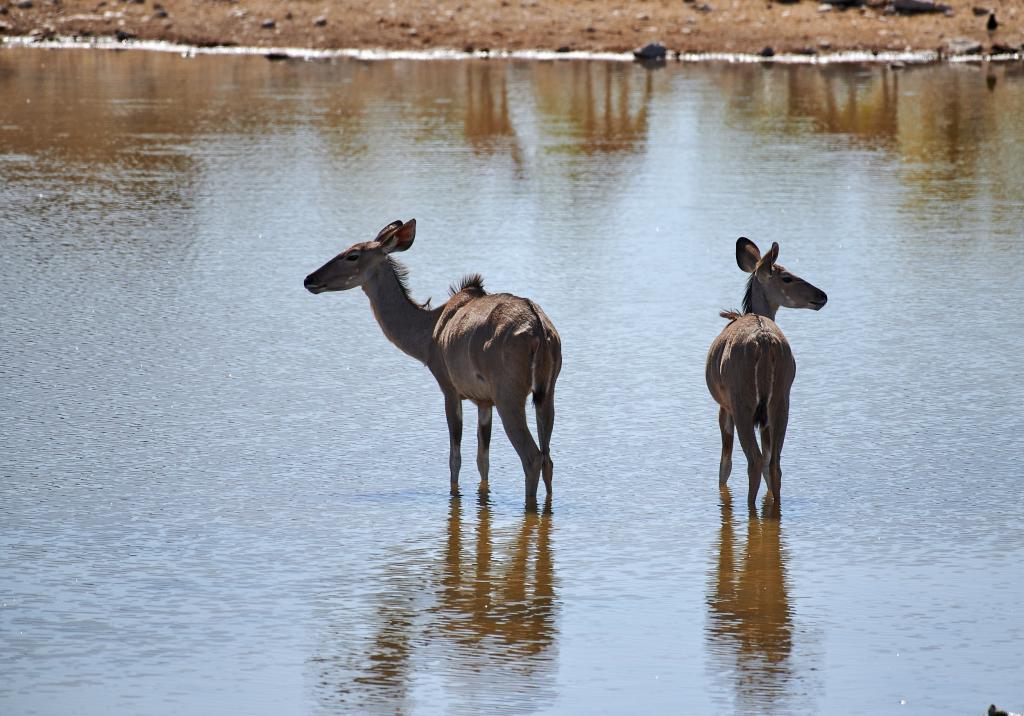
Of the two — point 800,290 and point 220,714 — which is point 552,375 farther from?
point 220,714

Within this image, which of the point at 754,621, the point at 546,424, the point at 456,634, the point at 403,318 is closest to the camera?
the point at 456,634

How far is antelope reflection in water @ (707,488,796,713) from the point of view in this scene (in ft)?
23.9

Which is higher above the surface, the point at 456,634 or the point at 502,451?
the point at 502,451

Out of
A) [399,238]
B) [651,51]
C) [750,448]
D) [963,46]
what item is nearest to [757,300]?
[750,448]

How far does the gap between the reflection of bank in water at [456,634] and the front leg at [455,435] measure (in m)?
0.64

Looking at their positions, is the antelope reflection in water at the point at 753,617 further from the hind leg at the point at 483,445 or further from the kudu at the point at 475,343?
the hind leg at the point at 483,445

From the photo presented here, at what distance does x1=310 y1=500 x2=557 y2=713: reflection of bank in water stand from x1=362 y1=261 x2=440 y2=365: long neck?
1542mm

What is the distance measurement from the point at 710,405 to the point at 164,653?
5.24m

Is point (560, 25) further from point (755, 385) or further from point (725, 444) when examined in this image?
point (755, 385)

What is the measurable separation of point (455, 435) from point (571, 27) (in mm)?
33377

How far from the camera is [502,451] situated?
36.6 ft

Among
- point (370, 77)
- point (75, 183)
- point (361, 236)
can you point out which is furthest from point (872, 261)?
point (370, 77)

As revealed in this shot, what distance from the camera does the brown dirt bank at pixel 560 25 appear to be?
136 ft

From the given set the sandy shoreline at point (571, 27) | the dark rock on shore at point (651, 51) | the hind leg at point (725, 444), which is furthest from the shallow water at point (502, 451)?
the sandy shoreline at point (571, 27)
